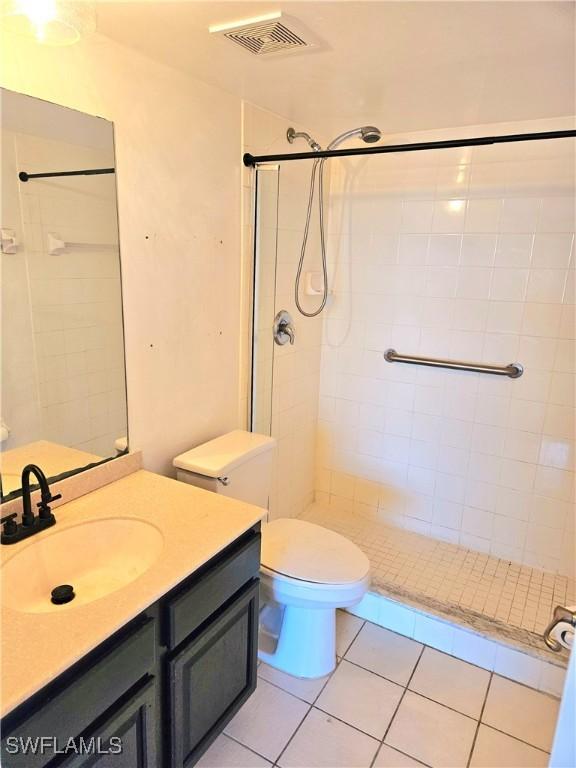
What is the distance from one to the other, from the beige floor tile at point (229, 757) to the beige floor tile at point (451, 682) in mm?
672

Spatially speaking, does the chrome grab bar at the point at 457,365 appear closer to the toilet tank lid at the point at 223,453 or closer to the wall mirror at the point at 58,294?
the toilet tank lid at the point at 223,453

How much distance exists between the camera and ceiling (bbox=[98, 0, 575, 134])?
4.02ft

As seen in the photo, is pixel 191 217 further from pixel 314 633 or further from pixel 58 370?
pixel 314 633

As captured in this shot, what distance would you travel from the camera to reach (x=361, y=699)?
188cm

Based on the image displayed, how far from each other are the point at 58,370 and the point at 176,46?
102cm

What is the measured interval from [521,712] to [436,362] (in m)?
1.51

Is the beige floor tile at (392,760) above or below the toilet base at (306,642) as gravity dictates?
below

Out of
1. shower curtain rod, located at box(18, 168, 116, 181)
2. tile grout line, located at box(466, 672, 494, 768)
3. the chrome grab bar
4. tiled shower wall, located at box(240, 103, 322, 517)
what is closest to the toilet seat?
tiled shower wall, located at box(240, 103, 322, 517)

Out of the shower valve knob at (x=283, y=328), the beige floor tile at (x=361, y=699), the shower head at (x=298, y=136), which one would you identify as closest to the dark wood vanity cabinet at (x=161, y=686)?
the beige floor tile at (x=361, y=699)

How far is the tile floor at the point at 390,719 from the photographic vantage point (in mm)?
1651

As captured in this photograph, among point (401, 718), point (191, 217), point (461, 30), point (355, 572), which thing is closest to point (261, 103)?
point (191, 217)

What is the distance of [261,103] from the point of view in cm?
201

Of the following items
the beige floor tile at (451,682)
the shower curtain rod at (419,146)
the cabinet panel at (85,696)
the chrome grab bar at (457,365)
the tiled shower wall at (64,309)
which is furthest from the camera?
the chrome grab bar at (457,365)

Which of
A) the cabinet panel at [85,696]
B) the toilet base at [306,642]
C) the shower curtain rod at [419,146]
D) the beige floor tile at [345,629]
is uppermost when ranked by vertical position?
the shower curtain rod at [419,146]
